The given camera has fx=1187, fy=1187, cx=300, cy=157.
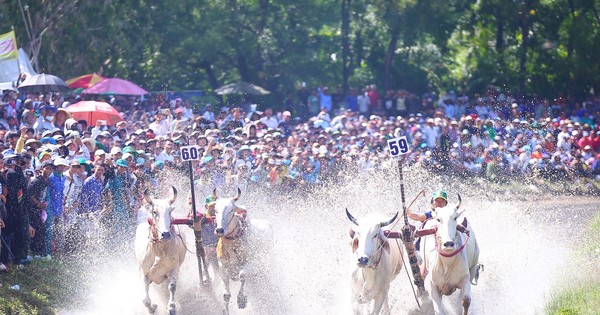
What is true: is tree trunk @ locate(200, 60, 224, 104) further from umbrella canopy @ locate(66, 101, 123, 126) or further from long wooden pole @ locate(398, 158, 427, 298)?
long wooden pole @ locate(398, 158, 427, 298)

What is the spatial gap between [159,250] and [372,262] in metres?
3.25

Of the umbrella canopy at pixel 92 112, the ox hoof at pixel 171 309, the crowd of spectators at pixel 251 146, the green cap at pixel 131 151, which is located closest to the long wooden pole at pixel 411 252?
the ox hoof at pixel 171 309

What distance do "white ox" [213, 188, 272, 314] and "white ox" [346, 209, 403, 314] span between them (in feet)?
6.98

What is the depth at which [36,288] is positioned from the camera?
17547 mm

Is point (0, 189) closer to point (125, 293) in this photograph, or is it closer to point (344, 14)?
point (125, 293)

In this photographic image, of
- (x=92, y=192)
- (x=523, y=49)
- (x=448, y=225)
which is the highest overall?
(x=448, y=225)

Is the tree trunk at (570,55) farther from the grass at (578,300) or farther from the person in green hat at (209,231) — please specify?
the person in green hat at (209,231)

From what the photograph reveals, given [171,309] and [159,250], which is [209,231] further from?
[171,309]

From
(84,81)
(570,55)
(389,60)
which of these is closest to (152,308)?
(84,81)

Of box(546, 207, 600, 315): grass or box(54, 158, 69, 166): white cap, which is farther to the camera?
box(54, 158, 69, 166): white cap

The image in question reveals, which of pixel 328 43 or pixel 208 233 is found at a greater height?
pixel 208 233

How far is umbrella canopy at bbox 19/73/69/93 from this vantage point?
2623 cm

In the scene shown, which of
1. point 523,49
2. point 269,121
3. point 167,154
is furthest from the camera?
point 523,49

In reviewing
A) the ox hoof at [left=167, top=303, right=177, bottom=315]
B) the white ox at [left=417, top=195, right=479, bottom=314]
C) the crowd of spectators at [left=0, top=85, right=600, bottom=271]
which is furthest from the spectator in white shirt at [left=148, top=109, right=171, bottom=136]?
the white ox at [left=417, top=195, right=479, bottom=314]
